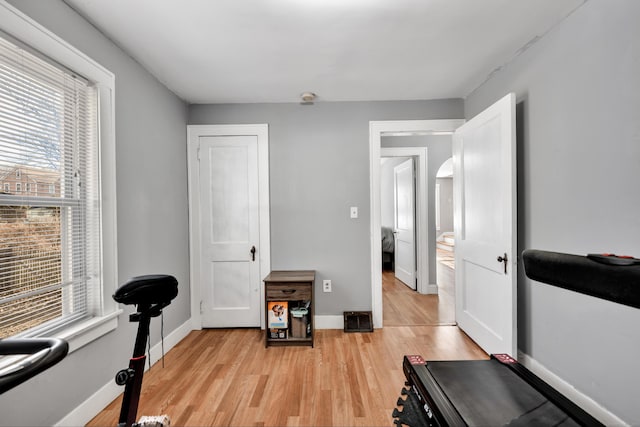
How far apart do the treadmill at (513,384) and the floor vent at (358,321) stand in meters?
1.47

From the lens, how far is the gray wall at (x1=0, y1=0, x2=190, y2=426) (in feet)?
5.08

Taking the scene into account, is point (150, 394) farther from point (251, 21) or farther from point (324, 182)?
point (251, 21)

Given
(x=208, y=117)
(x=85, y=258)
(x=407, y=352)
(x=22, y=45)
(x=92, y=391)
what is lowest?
(x=407, y=352)

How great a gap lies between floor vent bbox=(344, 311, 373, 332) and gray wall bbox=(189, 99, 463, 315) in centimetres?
7

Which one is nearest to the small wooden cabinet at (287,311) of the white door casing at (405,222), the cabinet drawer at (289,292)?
the cabinet drawer at (289,292)

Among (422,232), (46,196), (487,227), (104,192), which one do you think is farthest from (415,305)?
(46,196)

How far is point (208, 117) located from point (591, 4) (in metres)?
3.19

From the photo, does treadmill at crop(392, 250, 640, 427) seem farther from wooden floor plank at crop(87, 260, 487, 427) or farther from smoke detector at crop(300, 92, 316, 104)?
smoke detector at crop(300, 92, 316, 104)

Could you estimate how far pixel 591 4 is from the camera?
1.70 m

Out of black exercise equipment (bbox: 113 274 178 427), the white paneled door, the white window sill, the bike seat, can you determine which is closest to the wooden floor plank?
the white paneled door

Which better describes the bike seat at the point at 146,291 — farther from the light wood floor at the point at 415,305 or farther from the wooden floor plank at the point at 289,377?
the light wood floor at the point at 415,305

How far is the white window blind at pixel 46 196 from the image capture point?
1.41 meters

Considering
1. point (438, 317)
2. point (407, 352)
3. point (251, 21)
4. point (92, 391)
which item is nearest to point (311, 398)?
point (407, 352)

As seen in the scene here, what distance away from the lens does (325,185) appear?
10.7 feet
